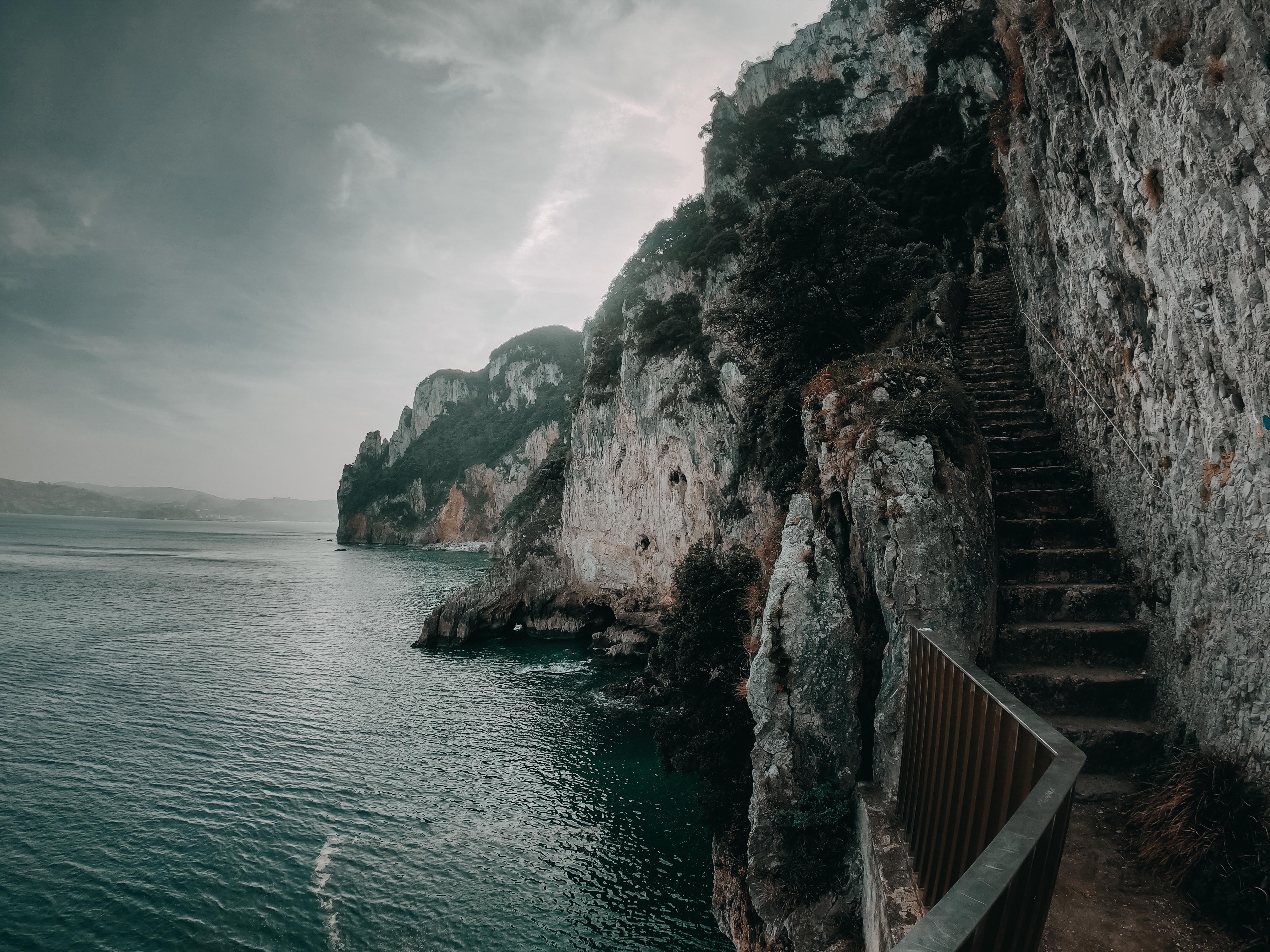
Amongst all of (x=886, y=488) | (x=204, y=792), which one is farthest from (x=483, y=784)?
(x=886, y=488)

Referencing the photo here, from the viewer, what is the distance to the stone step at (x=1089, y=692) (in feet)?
18.1

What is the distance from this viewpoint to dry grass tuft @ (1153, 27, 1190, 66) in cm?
440

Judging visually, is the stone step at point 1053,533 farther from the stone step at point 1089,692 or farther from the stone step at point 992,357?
the stone step at point 992,357

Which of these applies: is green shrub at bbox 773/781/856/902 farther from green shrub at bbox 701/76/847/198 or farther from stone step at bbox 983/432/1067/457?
green shrub at bbox 701/76/847/198

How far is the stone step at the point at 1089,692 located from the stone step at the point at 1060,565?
1244mm

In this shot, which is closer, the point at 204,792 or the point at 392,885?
the point at 392,885

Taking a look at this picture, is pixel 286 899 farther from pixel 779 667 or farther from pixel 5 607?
pixel 5 607

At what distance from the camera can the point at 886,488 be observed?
7207 mm

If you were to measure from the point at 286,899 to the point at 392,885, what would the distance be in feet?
7.16

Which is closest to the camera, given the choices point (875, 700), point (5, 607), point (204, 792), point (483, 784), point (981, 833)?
point (981, 833)

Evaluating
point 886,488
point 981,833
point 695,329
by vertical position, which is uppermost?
point 695,329

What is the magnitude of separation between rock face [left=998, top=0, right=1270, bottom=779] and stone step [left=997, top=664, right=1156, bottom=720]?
6.7 inches

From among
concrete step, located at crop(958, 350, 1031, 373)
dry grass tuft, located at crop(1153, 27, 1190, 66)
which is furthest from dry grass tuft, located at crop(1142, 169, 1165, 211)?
concrete step, located at crop(958, 350, 1031, 373)

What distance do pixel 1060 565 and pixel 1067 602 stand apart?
57cm
